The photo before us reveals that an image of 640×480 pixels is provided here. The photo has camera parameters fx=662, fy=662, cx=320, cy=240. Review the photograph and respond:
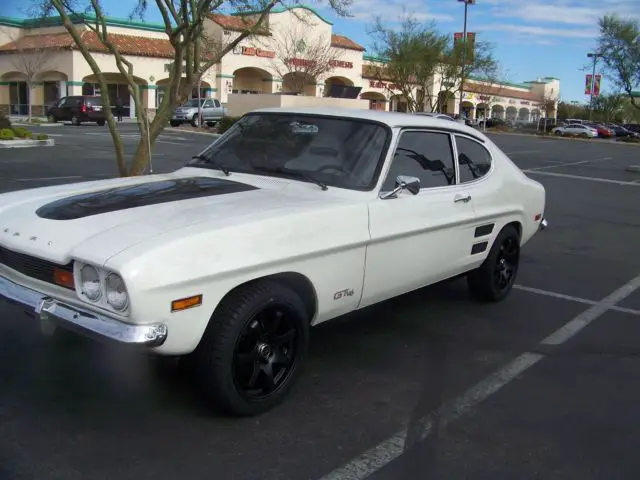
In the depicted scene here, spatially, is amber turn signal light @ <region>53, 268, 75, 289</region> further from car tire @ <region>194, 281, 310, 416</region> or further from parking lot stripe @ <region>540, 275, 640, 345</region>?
parking lot stripe @ <region>540, 275, 640, 345</region>

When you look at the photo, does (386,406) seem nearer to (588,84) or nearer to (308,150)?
(308,150)

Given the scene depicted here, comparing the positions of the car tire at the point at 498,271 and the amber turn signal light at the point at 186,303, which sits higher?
the amber turn signal light at the point at 186,303

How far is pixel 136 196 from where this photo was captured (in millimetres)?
3910

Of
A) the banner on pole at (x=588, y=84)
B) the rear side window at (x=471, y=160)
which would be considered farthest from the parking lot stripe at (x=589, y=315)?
the banner on pole at (x=588, y=84)

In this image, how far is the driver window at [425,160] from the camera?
4.44 metres

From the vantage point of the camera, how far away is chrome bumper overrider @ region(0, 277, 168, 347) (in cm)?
296

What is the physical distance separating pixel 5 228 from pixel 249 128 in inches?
75.0

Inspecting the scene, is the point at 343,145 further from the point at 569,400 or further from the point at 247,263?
the point at 569,400

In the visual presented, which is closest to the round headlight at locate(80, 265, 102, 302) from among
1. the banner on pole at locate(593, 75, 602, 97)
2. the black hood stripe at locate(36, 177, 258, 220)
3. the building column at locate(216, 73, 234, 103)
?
the black hood stripe at locate(36, 177, 258, 220)

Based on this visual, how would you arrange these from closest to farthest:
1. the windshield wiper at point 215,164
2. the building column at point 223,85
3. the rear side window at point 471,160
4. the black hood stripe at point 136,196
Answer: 1. the black hood stripe at point 136,196
2. the windshield wiper at point 215,164
3. the rear side window at point 471,160
4. the building column at point 223,85

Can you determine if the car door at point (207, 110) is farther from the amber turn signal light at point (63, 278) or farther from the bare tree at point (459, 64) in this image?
the amber turn signal light at point (63, 278)

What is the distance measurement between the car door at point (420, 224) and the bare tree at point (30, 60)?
39.4 metres

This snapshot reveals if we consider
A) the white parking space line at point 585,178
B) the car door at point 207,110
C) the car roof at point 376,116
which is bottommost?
the white parking space line at point 585,178

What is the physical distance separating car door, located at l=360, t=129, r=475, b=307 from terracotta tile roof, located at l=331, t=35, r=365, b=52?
2017 inches
